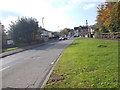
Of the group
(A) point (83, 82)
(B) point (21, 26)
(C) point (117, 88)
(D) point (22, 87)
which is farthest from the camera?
(B) point (21, 26)

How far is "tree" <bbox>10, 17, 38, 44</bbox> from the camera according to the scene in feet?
129

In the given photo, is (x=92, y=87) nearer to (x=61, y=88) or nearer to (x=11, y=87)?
(x=61, y=88)

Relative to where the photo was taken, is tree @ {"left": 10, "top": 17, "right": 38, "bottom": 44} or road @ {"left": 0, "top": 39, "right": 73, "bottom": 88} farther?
tree @ {"left": 10, "top": 17, "right": 38, "bottom": 44}

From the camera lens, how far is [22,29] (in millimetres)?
39375

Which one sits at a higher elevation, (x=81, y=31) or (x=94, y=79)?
(x=81, y=31)

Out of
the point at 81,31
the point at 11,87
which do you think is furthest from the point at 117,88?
the point at 81,31

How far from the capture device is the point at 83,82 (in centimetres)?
518

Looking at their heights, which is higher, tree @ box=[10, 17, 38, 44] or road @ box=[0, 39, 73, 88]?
tree @ box=[10, 17, 38, 44]

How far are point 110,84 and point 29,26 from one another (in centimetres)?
3727

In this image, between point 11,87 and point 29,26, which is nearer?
point 11,87

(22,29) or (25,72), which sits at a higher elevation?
(22,29)

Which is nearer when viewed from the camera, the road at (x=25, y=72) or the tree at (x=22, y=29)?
the road at (x=25, y=72)

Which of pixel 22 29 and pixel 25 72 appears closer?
pixel 25 72

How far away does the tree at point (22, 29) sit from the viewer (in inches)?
1548
